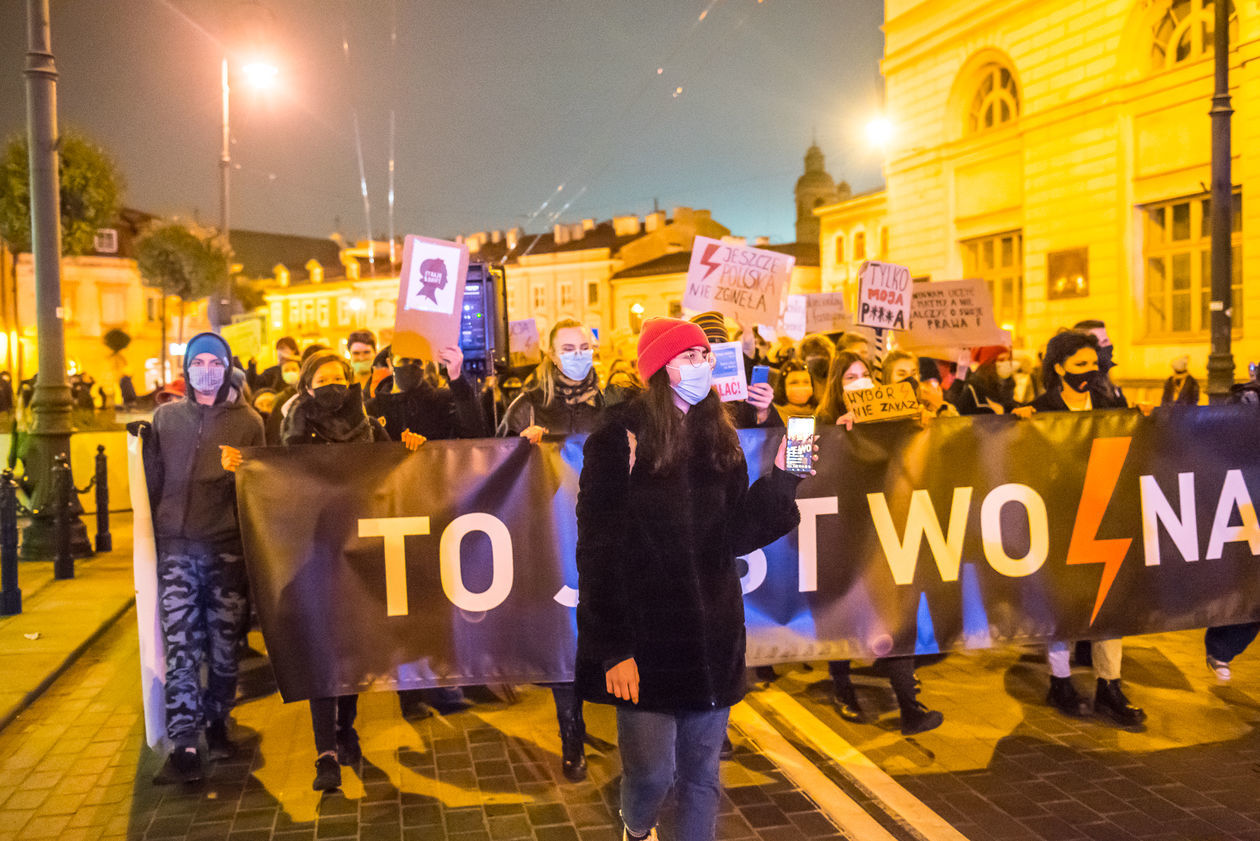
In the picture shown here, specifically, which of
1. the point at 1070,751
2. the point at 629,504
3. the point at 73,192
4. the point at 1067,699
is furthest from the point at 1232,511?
the point at 73,192

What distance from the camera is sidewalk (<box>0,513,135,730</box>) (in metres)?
6.29

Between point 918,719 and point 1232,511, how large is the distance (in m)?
1.98

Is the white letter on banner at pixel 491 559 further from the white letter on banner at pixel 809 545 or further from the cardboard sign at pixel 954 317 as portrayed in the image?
the cardboard sign at pixel 954 317

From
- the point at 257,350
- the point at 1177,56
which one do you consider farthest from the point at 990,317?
the point at 1177,56

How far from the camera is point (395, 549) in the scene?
4.87 meters

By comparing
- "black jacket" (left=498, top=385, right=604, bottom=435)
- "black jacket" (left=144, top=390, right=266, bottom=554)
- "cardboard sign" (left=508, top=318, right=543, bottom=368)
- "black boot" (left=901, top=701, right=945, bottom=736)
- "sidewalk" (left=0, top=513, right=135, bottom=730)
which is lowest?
"black boot" (left=901, top=701, right=945, bottom=736)

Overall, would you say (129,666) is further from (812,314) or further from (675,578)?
(812,314)

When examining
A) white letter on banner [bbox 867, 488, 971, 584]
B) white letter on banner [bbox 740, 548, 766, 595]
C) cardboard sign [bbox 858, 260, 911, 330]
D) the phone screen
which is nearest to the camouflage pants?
white letter on banner [bbox 740, 548, 766, 595]

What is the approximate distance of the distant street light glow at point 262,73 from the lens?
2008 cm

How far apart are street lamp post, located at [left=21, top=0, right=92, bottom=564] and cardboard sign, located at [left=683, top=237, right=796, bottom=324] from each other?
654 cm

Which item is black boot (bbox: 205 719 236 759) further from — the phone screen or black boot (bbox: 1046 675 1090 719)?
black boot (bbox: 1046 675 1090 719)

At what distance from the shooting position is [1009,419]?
5328mm

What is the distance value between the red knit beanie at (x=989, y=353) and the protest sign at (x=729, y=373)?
325 inches

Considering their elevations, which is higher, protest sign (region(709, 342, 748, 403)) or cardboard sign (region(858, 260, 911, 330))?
cardboard sign (region(858, 260, 911, 330))
